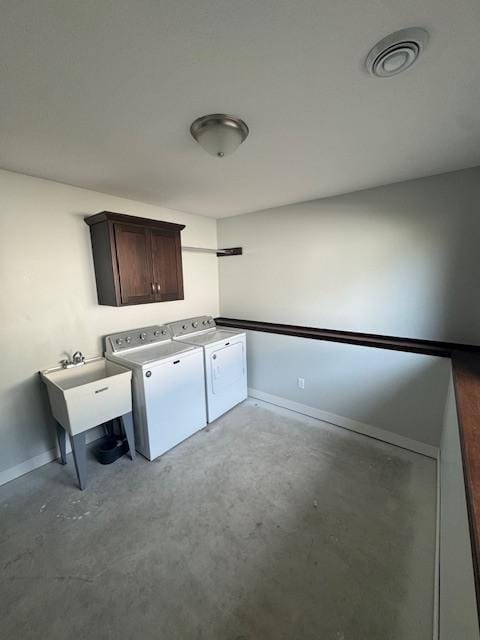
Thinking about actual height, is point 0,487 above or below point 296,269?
below

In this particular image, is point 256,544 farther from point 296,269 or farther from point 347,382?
point 296,269

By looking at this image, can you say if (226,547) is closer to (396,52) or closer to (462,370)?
(462,370)

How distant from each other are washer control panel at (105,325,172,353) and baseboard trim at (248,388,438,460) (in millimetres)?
1331

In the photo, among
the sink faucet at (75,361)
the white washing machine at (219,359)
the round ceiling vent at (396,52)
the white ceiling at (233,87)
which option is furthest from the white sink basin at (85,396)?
the round ceiling vent at (396,52)

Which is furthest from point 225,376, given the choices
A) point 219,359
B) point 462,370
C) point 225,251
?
point 462,370

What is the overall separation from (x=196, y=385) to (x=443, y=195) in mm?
2710

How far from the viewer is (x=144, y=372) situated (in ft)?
6.97

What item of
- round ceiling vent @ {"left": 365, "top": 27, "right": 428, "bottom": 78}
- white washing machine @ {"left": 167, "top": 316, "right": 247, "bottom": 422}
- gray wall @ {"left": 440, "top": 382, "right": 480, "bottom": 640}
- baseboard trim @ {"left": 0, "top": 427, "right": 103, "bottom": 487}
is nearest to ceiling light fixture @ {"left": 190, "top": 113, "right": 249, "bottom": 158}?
round ceiling vent @ {"left": 365, "top": 27, "right": 428, "bottom": 78}

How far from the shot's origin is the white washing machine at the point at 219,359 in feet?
8.94

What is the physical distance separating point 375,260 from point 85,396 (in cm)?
274

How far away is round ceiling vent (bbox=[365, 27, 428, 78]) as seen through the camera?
2.82 feet

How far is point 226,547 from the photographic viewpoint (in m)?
1.53

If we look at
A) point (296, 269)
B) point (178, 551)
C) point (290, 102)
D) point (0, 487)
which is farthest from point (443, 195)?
point (0, 487)

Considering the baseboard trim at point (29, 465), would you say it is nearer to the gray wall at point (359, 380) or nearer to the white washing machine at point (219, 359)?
the white washing machine at point (219, 359)
